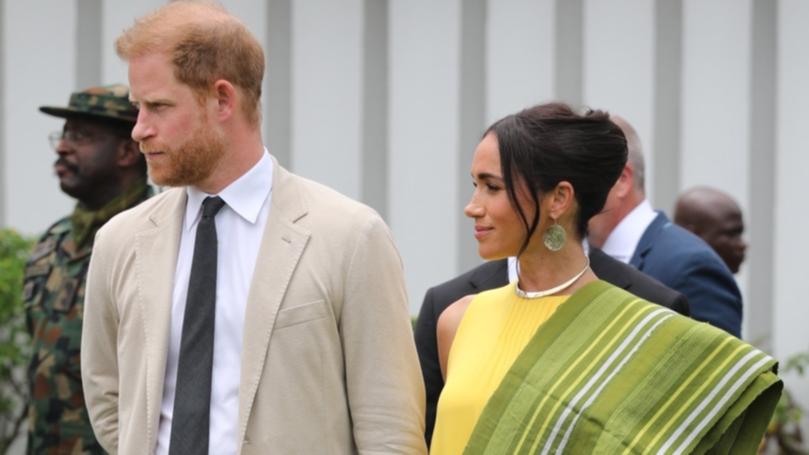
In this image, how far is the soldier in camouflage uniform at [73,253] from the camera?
5102 mm

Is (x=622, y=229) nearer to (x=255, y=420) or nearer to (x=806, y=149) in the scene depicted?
(x=255, y=420)

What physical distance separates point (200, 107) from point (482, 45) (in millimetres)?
5284

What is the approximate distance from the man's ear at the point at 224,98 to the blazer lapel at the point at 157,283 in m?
0.24

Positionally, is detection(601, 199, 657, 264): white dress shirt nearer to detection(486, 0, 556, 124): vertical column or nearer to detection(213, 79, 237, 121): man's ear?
detection(213, 79, 237, 121): man's ear

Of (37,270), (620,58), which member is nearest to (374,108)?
(620,58)

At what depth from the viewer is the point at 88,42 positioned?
28.9ft

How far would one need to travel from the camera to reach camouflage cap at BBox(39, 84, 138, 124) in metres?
5.31

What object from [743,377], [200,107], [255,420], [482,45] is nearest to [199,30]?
[200,107]

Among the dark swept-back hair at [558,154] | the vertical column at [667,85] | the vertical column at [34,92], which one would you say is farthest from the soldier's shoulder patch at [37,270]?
the vertical column at [667,85]

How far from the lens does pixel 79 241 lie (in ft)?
17.4

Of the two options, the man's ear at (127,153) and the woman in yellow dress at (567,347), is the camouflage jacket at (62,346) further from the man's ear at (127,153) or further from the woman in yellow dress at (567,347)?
the woman in yellow dress at (567,347)

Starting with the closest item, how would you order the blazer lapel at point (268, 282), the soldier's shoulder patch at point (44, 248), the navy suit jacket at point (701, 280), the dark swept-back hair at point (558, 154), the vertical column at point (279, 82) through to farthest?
the blazer lapel at point (268, 282)
the dark swept-back hair at point (558, 154)
the navy suit jacket at point (701, 280)
the soldier's shoulder patch at point (44, 248)
the vertical column at point (279, 82)

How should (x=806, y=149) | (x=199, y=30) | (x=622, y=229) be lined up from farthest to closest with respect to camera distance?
1. (x=806, y=149)
2. (x=622, y=229)
3. (x=199, y=30)

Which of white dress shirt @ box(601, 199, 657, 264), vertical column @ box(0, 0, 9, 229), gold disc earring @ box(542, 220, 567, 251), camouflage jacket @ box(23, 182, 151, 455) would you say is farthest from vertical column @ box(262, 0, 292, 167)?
gold disc earring @ box(542, 220, 567, 251)
